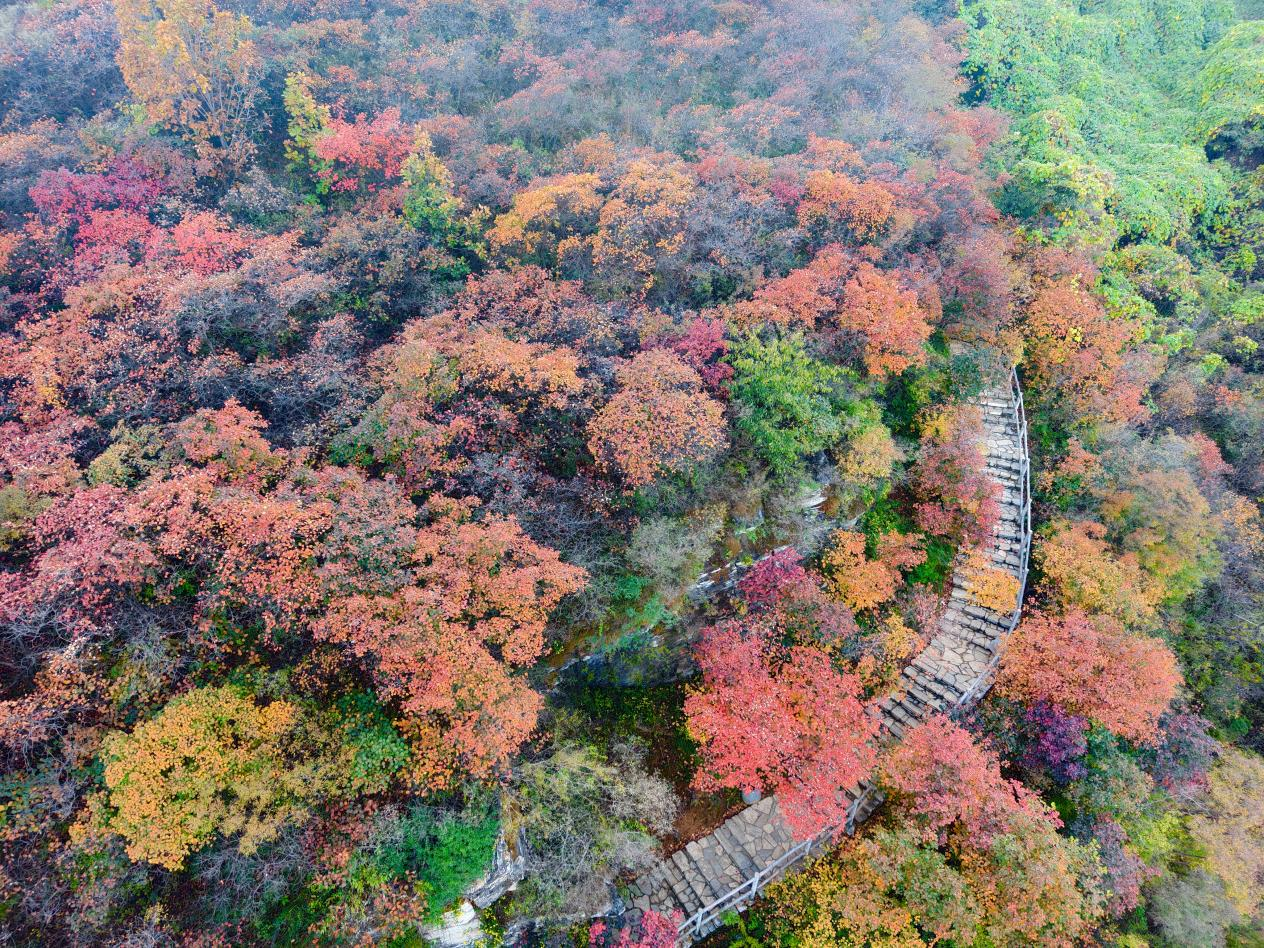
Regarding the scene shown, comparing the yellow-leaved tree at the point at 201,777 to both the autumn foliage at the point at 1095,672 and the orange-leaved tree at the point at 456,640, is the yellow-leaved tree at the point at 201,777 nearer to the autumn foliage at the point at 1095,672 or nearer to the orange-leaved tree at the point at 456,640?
the orange-leaved tree at the point at 456,640

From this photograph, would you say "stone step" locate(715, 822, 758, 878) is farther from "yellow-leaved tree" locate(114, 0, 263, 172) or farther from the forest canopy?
"yellow-leaved tree" locate(114, 0, 263, 172)

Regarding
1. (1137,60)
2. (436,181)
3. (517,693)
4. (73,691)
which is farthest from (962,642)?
(1137,60)

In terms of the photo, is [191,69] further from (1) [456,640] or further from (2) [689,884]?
(2) [689,884]

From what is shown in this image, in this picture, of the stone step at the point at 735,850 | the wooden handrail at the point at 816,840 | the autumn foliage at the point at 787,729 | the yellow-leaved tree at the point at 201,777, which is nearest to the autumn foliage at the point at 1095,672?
the wooden handrail at the point at 816,840

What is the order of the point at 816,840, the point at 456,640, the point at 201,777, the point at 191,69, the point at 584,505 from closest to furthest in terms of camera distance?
the point at 201,777
the point at 456,640
the point at 816,840
the point at 584,505
the point at 191,69

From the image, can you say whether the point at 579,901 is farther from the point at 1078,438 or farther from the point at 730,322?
the point at 1078,438

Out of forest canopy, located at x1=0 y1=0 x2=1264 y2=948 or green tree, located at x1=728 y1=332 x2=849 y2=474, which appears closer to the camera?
forest canopy, located at x1=0 y1=0 x2=1264 y2=948

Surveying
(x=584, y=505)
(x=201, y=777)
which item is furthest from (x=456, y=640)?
(x=584, y=505)

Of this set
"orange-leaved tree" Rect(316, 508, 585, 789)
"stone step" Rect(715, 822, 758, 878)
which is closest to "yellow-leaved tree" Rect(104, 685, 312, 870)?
"orange-leaved tree" Rect(316, 508, 585, 789)
